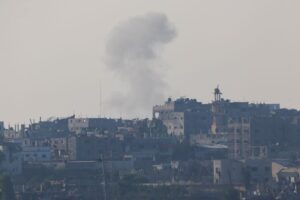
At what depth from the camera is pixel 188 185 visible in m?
71.4

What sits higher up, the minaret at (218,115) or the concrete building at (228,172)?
the minaret at (218,115)

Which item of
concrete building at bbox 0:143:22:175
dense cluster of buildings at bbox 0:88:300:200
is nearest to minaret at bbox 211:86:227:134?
dense cluster of buildings at bbox 0:88:300:200

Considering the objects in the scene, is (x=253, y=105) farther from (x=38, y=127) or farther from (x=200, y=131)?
(x=38, y=127)

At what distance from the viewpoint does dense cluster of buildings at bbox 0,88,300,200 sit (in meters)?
72.2

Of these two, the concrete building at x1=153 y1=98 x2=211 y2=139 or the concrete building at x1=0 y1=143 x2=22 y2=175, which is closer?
the concrete building at x1=0 y1=143 x2=22 y2=175

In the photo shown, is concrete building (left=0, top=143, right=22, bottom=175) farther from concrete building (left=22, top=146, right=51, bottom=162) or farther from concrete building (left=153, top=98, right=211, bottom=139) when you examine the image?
concrete building (left=153, top=98, right=211, bottom=139)

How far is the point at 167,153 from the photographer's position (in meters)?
93.7

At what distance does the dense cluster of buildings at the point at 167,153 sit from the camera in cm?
7225

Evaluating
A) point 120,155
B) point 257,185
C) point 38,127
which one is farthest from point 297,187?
point 38,127

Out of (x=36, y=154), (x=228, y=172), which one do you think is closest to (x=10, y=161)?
(x=228, y=172)

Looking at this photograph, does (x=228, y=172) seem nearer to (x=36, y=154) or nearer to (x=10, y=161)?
(x=10, y=161)

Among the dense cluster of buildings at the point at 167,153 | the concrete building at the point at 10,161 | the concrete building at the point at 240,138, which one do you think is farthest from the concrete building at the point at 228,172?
the concrete building at the point at 240,138

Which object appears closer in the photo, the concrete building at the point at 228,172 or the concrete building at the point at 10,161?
the concrete building at the point at 228,172

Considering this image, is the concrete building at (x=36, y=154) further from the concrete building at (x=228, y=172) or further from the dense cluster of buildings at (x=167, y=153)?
the concrete building at (x=228, y=172)
